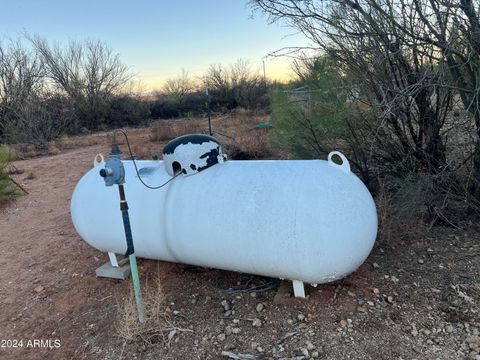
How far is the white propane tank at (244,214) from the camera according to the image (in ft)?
9.12

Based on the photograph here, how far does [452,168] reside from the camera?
426cm

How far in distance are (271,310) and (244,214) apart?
31.5 inches

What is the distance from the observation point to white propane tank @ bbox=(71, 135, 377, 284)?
2.78m

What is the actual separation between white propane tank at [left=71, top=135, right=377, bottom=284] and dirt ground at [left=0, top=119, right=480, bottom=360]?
1.03ft

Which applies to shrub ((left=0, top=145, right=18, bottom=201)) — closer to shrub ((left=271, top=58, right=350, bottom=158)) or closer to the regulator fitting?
shrub ((left=271, top=58, right=350, bottom=158))

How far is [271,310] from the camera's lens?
3.07 m

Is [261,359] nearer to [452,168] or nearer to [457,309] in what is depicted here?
[457,309]

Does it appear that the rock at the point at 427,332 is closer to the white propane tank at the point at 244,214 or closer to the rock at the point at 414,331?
the rock at the point at 414,331

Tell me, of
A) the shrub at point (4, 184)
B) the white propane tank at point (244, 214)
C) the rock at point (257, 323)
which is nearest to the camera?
the white propane tank at point (244, 214)

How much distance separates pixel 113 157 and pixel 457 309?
278 cm

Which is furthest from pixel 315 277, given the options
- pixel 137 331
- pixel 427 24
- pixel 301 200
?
pixel 427 24

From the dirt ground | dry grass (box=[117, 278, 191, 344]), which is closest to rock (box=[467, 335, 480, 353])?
the dirt ground

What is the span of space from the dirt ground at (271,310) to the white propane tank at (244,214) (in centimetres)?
31

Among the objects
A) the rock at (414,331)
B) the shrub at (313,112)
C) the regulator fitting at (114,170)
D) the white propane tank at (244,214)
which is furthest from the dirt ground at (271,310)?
the shrub at (313,112)
